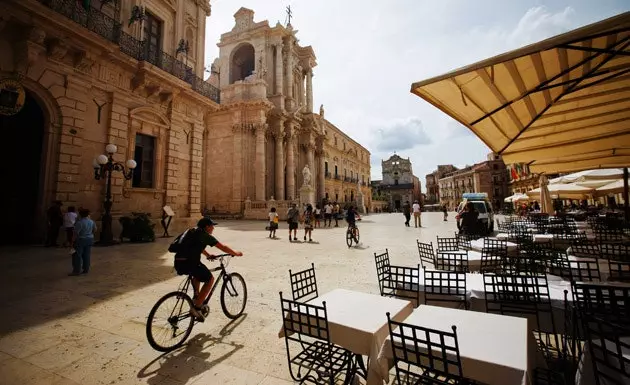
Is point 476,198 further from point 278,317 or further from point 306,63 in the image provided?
point 306,63

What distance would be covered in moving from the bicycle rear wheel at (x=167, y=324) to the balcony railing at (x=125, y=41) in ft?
35.6

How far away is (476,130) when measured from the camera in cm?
448

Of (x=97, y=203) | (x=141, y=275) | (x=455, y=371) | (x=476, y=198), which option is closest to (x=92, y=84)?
(x=97, y=203)

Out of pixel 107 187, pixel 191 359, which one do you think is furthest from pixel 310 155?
pixel 191 359

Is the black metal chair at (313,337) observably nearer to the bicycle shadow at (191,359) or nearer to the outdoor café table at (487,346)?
the outdoor café table at (487,346)

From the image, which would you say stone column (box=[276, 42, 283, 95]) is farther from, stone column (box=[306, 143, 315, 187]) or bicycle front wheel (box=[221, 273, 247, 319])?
bicycle front wheel (box=[221, 273, 247, 319])

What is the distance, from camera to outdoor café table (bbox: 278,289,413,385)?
2.12 m

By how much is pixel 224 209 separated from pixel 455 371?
26.5 m

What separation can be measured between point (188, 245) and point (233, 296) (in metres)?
1.10

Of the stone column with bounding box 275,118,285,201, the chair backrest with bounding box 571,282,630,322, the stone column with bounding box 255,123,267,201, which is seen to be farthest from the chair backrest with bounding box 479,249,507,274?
the stone column with bounding box 275,118,285,201

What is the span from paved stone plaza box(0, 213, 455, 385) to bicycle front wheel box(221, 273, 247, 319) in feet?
0.45

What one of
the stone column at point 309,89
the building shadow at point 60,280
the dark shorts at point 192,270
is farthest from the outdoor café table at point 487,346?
the stone column at point 309,89

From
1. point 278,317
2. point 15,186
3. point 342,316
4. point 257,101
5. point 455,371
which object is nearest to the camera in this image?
point 455,371

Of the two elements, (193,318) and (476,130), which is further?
(476,130)
